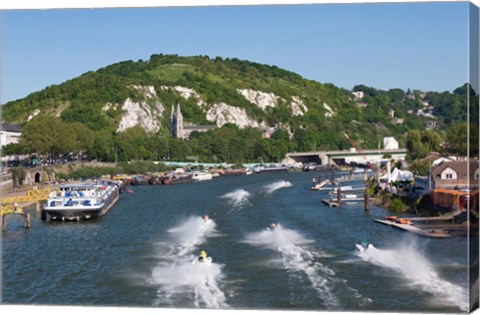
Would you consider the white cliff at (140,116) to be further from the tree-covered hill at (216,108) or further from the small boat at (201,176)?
the small boat at (201,176)

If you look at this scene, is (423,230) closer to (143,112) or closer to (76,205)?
(76,205)

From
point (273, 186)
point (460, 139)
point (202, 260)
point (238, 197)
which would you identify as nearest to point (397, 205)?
point (238, 197)

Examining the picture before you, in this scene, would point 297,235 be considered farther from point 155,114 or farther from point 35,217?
point 155,114

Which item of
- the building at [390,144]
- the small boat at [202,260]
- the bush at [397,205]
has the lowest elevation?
the small boat at [202,260]

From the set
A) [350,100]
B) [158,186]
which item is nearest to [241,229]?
[158,186]

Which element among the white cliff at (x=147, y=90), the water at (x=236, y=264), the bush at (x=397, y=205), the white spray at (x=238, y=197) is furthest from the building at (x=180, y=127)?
the bush at (x=397, y=205)
